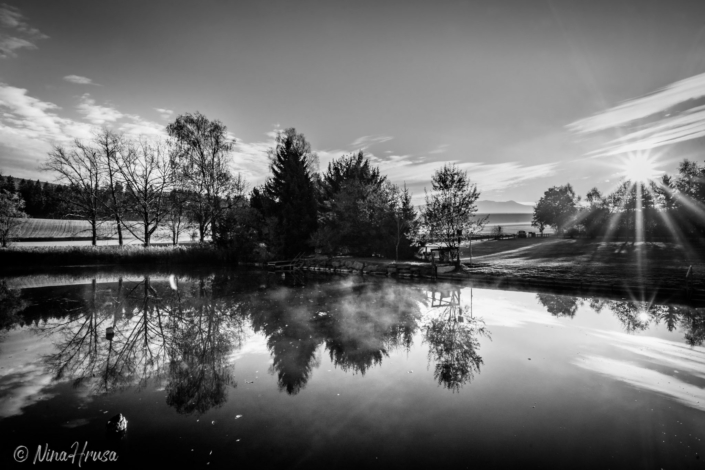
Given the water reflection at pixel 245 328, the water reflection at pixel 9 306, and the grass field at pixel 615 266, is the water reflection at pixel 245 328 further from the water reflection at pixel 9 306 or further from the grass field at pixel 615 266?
the grass field at pixel 615 266

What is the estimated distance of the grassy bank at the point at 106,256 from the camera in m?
35.9

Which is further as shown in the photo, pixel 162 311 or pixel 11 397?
pixel 162 311

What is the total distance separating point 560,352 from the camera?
1162cm

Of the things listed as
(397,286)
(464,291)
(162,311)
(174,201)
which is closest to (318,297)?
(397,286)

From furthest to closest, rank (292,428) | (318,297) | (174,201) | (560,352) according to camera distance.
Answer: (174,201), (318,297), (560,352), (292,428)

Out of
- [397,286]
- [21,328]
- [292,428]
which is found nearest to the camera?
[292,428]

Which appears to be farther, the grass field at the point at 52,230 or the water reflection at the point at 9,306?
the grass field at the point at 52,230

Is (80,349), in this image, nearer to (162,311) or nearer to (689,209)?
(162,311)

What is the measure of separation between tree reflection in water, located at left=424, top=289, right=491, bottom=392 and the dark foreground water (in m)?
0.08

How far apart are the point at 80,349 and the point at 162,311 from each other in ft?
18.7

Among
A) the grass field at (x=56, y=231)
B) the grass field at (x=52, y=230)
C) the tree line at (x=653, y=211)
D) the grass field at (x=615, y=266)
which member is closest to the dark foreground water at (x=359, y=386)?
the grass field at (x=615, y=266)

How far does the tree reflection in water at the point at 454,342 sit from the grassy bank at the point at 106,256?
33598 millimetres

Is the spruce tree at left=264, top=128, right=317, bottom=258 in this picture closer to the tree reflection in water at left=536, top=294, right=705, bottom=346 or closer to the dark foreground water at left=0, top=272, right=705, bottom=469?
the dark foreground water at left=0, top=272, right=705, bottom=469

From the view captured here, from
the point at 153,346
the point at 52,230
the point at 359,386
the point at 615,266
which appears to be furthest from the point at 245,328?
the point at 52,230
